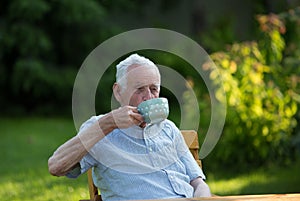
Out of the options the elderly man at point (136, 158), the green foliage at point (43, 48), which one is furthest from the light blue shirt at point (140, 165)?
the green foliage at point (43, 48)

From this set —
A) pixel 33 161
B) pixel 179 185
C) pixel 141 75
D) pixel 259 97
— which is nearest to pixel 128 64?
pixel 141 75

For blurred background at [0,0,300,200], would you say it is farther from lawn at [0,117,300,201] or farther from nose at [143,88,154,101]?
nose at [143,88,154,101]

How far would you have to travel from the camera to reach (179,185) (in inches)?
121

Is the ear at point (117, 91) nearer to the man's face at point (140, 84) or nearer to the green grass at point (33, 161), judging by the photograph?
the man's face at point (140, 84)

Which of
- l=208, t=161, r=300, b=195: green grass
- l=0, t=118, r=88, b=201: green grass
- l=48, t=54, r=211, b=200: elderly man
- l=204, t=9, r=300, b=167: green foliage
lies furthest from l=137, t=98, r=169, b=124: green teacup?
l=204, t=9, r=300, b=167: green foliage

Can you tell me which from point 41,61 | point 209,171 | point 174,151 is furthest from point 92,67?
point 174,151

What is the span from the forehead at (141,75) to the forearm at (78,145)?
31cm

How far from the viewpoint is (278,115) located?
5938 millimetres

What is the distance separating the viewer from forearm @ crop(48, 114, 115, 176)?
2785 millimetres

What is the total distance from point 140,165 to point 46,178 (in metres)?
3.15

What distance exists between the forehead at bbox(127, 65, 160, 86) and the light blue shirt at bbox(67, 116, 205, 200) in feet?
0.65

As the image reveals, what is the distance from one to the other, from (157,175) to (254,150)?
335cm

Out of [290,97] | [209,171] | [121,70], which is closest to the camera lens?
[121,70]

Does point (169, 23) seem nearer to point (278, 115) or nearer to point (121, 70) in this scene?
point (278, 115)
